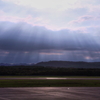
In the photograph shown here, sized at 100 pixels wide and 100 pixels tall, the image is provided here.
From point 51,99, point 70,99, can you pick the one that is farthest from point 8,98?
point 70,99

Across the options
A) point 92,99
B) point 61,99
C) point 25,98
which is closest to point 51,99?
point 61,99

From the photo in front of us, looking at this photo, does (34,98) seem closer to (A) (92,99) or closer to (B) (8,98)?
(B) (8,98)

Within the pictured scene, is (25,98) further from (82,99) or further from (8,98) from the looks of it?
(82,99)

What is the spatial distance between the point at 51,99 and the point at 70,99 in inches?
60.3

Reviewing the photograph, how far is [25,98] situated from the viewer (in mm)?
16203

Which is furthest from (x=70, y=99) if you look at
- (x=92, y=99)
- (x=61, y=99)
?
(x=92, y=99)

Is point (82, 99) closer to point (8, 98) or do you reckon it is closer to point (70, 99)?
point (70, 99)

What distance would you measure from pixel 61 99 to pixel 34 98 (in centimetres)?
224

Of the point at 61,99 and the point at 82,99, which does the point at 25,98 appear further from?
the point at 82,99

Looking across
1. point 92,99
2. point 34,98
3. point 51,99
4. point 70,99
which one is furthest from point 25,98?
point 92,99

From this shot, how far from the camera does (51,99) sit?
1573 cm

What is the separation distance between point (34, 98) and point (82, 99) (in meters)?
3.89

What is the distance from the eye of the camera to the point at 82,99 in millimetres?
15898

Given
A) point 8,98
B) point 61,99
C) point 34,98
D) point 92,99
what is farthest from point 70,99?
point 8,98
